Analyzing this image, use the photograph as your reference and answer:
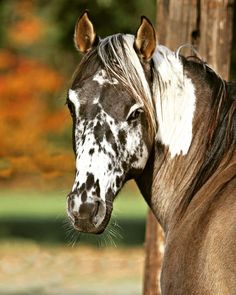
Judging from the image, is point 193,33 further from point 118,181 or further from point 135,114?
point 118,181

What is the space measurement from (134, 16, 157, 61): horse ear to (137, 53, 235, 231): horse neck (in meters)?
0.22

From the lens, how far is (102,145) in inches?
166

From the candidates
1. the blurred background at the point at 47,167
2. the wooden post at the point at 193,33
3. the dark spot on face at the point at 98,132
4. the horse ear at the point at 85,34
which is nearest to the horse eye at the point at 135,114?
the dark spot on face at the point at 98,132

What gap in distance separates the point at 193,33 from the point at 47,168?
20.5 ft

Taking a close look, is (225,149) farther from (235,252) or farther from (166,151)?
(235,252)

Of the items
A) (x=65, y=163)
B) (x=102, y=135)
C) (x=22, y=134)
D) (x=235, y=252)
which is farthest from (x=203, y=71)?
(x=22, y=134)

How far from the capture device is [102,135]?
4230 millimetres

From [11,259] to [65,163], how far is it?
2717 mm

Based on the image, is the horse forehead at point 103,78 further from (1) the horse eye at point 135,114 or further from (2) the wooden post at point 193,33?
(2) the wooden post at point 193,33

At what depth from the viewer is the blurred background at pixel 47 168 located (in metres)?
12.0

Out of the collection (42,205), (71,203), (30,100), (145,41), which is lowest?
(42,205)

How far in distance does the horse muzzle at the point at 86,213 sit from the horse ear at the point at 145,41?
2.70ft

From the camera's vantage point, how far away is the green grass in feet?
70.9

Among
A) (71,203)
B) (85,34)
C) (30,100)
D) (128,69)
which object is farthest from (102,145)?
(30,100)
